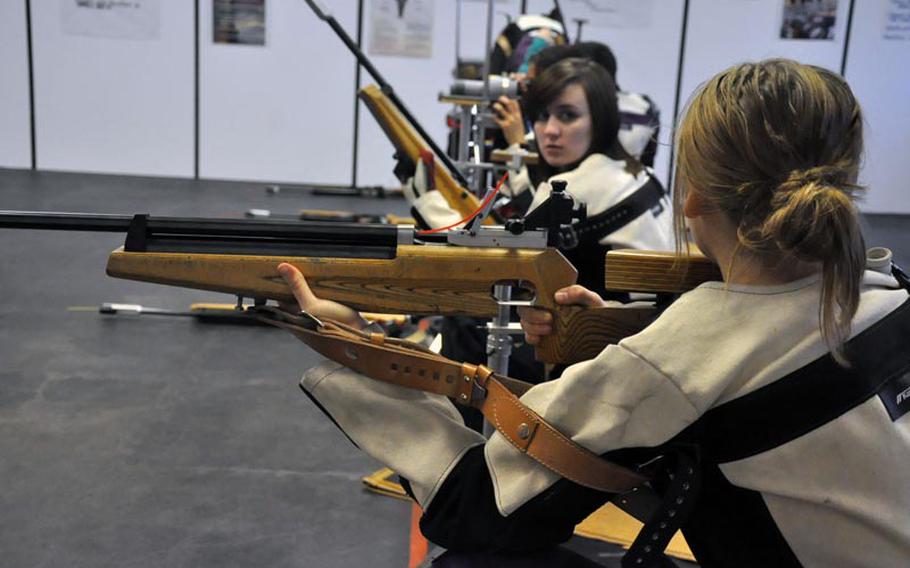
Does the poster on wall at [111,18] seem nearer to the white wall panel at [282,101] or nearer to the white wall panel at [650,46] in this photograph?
the white wall panel at [282,101]

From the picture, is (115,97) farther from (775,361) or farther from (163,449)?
(775,361)

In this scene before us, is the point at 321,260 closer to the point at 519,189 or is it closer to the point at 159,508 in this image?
the point at 159,508

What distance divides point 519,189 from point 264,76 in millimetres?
5519

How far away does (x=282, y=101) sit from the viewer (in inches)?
327

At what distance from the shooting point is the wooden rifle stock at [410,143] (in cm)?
284

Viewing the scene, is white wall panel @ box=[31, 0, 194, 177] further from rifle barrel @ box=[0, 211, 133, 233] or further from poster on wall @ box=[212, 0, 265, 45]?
rifle barrel @ box=[0, 211, 133, 233]

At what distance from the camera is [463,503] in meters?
1.20

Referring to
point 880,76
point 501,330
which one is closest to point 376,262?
point 501,330

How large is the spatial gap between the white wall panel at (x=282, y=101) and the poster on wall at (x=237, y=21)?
0.05m

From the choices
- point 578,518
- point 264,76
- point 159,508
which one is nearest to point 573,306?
point 578,518

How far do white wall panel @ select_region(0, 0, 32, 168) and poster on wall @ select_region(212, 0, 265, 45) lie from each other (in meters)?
1.61

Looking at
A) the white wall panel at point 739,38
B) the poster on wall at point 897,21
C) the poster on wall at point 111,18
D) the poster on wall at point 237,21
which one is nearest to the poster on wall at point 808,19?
the white wall panel at point 739,38

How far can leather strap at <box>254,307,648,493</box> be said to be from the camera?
3.67 feet

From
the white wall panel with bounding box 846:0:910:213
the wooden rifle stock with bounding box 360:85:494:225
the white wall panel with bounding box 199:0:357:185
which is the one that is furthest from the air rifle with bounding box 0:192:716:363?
the white wall panel with bounding box 846:0:910:213
